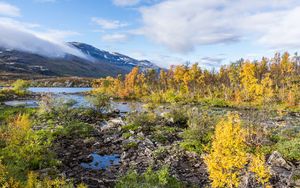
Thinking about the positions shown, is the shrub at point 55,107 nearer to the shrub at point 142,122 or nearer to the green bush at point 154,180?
the shrub at point 142,122

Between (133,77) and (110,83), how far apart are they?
14.3m

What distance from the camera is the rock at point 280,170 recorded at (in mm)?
18156

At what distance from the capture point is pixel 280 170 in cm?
2008

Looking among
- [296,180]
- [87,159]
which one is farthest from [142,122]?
[296,180]

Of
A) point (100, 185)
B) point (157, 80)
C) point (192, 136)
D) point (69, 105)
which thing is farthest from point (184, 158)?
point (157, 80)

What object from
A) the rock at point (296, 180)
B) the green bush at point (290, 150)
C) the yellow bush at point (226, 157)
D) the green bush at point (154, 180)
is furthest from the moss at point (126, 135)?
the yellow bush at point (226, 157)

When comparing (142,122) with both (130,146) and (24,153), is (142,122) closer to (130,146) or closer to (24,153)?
(130,146)

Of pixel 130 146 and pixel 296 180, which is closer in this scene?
pixel 296 180

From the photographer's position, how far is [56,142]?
1160 inches

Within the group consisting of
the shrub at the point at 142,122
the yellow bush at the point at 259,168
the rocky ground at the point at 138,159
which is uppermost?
the yellow bush at the point at 259,168

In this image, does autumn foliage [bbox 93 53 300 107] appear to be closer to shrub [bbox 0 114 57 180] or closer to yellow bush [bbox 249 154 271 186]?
shrub [bbox 0 114 57 180]

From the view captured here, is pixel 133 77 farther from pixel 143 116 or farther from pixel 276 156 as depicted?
pixel 276 156

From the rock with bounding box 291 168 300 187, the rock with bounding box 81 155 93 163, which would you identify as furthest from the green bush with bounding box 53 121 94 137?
the rock with bounding box 291 168 300 187

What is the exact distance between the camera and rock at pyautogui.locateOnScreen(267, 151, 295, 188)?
1816 cm
